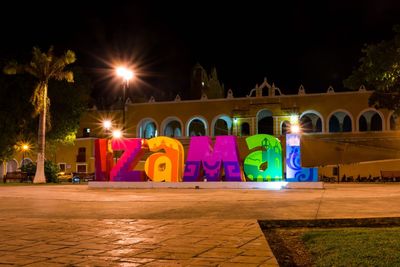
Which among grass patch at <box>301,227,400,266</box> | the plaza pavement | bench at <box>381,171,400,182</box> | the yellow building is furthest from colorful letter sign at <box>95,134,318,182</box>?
the yellow building

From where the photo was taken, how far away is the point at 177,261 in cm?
424

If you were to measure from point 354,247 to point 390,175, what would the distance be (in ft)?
82.9

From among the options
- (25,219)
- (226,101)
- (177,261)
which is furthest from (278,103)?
(177,261)

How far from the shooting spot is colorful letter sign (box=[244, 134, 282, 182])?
17.6 metres

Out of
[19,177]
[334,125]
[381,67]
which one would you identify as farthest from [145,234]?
[334,125]

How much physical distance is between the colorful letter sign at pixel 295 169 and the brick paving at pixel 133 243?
11109mm

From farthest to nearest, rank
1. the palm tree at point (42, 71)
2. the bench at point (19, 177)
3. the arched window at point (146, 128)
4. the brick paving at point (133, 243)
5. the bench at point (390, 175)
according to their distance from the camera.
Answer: the arched window at point (146, 128) → the bench at point (19, 177) → the bench at point (390, 175) → the palm tree at point (42, 71) → the brick paving at point (133, 243)

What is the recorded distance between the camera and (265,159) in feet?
57.9

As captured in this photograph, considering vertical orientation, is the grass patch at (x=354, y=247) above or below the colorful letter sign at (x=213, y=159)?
below

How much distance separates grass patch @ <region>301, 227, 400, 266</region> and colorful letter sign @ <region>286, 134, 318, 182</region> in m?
11.5

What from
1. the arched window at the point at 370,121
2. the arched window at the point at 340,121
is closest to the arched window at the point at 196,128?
the arched window at the point at 340,121

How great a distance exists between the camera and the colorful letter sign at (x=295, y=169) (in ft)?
57.3

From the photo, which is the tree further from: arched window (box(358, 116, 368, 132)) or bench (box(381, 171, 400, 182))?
arched window (box(358, 116, 368, 132))

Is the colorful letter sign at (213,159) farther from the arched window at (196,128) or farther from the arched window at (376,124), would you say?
the arched window at (196,128)
